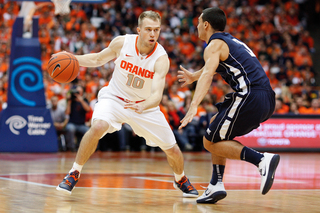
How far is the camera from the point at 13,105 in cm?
1243

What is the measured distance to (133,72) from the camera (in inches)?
233

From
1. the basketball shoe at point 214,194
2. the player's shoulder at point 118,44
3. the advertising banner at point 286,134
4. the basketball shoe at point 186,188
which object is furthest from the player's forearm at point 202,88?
the advertising banner at point 286,134

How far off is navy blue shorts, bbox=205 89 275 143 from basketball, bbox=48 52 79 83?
6.47ft

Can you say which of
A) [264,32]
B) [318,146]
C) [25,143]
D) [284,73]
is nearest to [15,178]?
[25,143]

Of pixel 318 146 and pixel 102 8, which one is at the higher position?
pixel 102 8

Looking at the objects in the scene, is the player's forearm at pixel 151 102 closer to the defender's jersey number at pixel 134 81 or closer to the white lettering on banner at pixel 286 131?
the defender's jersey number at pixel 134 81

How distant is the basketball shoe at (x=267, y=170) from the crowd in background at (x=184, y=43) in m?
9.16

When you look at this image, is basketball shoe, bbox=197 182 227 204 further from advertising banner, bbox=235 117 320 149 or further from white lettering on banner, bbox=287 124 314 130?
white lettering on banner, bbox=287 124 314 130

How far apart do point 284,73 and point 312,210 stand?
15790 mm

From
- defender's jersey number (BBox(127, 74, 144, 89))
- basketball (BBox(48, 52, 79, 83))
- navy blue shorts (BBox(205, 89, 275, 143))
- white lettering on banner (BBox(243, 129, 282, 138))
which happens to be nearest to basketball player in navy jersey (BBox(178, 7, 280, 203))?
navy blue shorts (BBox(205, 89, 275, 143))

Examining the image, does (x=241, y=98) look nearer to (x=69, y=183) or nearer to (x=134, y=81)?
(x=134, y=81)

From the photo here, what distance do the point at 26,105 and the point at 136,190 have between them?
7298 mm

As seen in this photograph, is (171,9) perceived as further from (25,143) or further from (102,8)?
(25,143)

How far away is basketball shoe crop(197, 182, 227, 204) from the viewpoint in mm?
5179
